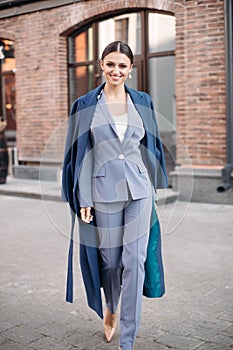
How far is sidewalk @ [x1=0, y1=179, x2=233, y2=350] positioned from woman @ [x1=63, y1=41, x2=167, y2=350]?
1.31ft

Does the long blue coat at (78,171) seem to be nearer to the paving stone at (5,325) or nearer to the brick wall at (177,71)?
the paving stone at (5,325)

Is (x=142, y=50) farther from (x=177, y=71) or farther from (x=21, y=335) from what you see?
(x=21, y=335)

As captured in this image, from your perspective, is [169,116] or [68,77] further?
[68,77]

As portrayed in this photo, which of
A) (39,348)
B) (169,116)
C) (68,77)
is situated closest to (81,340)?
(39,348)

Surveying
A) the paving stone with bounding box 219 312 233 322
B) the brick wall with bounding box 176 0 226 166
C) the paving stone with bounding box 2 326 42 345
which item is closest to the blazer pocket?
the paving stone with bounding box 2 326 42 345

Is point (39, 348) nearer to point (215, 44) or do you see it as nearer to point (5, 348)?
point (5, 348)

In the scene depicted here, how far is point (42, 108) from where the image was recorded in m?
12.3

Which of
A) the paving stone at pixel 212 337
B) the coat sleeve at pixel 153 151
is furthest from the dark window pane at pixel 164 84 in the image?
the paving stone at pixel 212 337

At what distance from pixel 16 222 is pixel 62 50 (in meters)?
5.10

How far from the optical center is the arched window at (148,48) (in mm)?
10500

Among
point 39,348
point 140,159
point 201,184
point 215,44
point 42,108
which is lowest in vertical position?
point 39,348

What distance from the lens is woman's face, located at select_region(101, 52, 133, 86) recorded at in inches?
132

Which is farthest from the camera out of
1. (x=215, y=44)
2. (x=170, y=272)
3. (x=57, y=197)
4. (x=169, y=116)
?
(x=169, y=116)

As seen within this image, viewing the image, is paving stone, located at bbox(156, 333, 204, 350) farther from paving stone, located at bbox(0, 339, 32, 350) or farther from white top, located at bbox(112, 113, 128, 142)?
white top, located at bbox(112, 113, 128, 142)
